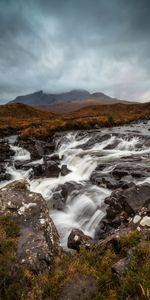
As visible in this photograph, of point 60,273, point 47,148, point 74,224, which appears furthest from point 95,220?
point 47,148

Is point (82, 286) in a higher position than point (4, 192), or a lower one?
lower

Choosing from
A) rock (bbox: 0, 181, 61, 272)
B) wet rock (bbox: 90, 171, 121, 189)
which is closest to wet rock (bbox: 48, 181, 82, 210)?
wet rock (bbox: 90, 171, 121, 189)

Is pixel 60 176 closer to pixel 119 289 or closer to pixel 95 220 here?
pixel 95 220

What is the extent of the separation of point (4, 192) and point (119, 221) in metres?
4.93

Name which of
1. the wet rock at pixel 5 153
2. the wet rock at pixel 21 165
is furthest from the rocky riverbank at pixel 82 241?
the wet rock at pixel 5 153

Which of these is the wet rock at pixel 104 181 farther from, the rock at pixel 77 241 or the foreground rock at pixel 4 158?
the foreground rock at pixel 4 158

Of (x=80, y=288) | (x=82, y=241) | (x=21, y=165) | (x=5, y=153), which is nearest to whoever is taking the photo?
(x=80, y=288)

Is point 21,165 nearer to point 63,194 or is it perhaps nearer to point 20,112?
point 63,194

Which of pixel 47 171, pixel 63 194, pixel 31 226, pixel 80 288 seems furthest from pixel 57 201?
pixel 80 288

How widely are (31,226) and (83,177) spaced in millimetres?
13781

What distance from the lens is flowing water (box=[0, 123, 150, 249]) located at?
14.4 metres

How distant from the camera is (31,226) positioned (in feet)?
27.8

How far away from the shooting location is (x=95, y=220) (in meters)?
13.7

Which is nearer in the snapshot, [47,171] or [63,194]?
[63,194]
